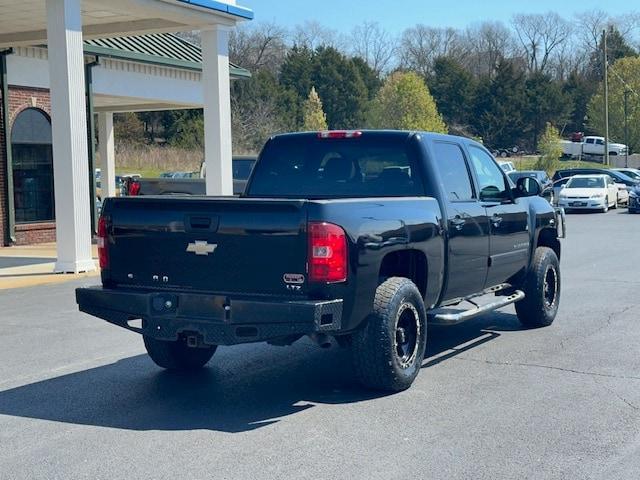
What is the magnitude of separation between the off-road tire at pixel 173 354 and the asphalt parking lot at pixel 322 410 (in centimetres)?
14

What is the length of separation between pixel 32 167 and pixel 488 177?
14.2 metres

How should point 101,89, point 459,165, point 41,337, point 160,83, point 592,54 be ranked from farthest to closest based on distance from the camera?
point 592,54 < point 160,83 < point 101,89 < point 41,337 < point 459,165

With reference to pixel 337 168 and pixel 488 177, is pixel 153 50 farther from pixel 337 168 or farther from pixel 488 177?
pixel 337 168

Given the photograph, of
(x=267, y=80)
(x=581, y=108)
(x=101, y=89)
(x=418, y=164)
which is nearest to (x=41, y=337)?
(x=418, y=164)

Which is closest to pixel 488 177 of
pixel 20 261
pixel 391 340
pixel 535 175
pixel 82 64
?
pixel 391 340

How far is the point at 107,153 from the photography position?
25.1 m

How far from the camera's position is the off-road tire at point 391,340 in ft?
21.7

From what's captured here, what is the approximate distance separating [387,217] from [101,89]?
16041mm

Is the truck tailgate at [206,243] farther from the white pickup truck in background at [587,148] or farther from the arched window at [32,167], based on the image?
the white pickup truck in background at [587,148]

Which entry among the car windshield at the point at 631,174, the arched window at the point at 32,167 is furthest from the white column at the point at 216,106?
the car windshield at the point at 631,174

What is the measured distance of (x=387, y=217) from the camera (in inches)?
267

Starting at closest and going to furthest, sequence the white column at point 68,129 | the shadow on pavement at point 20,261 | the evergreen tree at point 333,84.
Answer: the white column at point 68,129 → the shadow on pavement at point 20,261 → the evergreen tree at point 333,84

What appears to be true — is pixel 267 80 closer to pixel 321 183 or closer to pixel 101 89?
pixel 101 89

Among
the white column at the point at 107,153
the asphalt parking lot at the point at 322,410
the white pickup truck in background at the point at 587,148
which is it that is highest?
the white pickup truck in background at the point at 587,148
